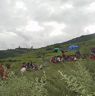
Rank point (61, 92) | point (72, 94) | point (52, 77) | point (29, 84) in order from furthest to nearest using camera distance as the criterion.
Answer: point (52, 77) < point (61, 92) < point (72, 94) < point (29, 84)

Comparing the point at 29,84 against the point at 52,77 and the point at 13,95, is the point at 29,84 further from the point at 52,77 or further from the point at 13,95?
the point at 52,77

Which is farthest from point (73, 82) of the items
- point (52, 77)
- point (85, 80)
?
point (52, 77)

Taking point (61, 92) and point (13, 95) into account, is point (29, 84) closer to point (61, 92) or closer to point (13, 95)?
point (13, 95)

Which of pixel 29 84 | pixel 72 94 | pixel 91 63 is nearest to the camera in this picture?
pixel 29 84

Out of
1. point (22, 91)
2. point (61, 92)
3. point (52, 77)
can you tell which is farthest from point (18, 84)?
point (52, 77)

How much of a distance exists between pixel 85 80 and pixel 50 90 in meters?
2.45

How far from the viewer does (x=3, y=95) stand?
7.55 m

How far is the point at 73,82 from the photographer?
5.80 m

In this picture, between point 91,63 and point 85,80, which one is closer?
point 85,80

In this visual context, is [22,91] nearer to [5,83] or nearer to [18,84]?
[18,84]

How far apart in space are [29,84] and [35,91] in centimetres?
75

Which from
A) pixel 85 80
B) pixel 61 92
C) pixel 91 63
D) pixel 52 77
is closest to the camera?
pixel 85 80

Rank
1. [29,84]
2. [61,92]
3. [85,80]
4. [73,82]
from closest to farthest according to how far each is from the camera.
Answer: [73,82] → [85,80] → [29,84] → [61,92]

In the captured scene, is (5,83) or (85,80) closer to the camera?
(85,80)
